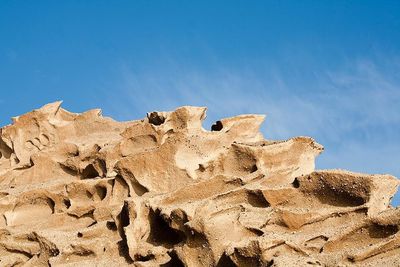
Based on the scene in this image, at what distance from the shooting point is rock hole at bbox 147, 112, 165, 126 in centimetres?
1920

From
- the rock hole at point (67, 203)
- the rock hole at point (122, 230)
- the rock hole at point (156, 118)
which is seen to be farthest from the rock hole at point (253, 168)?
the rock hole at point (67, 203)

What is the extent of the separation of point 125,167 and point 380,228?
7.32 meters

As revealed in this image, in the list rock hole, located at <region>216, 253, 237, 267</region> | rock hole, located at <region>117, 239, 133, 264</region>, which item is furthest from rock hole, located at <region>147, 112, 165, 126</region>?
rock hole, located at <region>216, 253, 237, 267</region>

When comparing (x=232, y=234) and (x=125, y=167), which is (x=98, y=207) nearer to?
(x=125, y=167)

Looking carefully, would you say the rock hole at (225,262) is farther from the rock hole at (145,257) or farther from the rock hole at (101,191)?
the rock hole at (101,191)

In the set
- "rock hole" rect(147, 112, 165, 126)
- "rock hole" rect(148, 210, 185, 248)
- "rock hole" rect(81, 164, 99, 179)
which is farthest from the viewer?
"rock hole" rect(147, 112, 165, 126)

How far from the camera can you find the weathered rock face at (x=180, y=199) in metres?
11.1

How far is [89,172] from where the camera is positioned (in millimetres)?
18984

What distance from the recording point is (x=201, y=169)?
16094 mm

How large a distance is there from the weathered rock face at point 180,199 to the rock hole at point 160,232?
3 cm

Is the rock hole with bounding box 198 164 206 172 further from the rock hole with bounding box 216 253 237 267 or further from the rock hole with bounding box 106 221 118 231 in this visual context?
the rock hole with bounding box 216 253 237 267

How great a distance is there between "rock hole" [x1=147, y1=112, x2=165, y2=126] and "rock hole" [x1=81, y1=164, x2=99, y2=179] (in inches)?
92.5

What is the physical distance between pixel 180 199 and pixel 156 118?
5.61 meters

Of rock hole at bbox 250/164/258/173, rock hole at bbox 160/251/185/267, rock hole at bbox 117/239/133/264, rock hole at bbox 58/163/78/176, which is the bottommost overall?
rock hole at bbox 160/251/185/267
